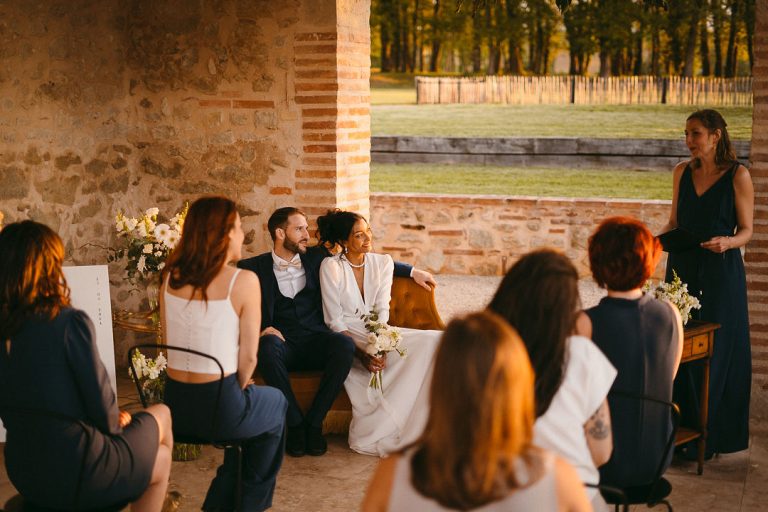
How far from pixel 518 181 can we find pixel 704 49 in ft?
25.4

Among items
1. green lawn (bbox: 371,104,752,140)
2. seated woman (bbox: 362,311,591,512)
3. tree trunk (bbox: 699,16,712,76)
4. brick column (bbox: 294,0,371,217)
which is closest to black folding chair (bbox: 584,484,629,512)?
seated woman (bbox: 362,311,591,512)

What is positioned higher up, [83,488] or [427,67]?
[427,67]

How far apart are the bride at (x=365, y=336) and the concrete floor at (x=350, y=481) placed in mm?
183

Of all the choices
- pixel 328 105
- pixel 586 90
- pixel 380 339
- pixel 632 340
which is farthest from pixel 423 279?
pixel 586 90

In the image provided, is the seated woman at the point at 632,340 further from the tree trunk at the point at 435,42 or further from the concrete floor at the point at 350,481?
the tree trunk at the point at 435,42

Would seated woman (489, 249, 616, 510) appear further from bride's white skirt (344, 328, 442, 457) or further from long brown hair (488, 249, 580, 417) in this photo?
bride's white skirt (344, 328, 442, 457)

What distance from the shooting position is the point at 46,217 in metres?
6.28

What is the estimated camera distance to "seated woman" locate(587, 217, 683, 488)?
3.41 meters

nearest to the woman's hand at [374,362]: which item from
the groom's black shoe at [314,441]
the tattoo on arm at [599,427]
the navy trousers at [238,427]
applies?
the groom's black shoe at [314,441]

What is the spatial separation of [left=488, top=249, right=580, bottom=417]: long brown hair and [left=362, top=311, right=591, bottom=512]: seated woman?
27.8 inches

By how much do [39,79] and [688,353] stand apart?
4145mm

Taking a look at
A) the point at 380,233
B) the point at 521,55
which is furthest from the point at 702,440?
the point at 521,55

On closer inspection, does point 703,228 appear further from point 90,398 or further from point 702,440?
point 90,398

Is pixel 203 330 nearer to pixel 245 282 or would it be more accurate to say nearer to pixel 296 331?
pixel 245 282
